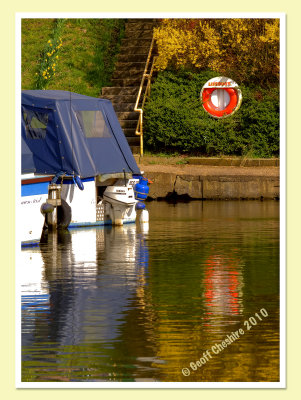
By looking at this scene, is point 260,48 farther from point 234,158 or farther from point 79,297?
point 79,297

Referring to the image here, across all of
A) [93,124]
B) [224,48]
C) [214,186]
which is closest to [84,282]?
[93,124]

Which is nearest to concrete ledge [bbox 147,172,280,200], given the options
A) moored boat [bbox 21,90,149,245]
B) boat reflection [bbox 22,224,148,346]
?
moored boat [bbox 21,90,149,245]

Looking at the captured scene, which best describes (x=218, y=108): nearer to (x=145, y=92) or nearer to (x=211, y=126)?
Answer: (x=211, y=126)

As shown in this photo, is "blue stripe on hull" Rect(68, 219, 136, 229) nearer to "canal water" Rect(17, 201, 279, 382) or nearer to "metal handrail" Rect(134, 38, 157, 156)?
"canal water" Rect(17, 201, 279, 382)

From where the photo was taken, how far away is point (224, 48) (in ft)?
130

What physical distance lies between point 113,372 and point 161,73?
29.7 m

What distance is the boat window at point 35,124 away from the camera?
1022 inches

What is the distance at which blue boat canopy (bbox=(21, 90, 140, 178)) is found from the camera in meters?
25.5

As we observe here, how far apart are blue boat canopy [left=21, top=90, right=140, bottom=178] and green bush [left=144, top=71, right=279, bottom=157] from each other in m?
10.7

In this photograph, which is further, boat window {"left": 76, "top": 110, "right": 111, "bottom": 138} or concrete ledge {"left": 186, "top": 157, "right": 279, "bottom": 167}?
concrete ledge {"left": 186, "top": 157, "right": 279, "bottom": 167}

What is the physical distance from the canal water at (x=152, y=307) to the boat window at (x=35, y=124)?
2791mm

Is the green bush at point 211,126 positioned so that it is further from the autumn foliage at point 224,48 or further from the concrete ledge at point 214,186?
the concrete ledge at point 214,186

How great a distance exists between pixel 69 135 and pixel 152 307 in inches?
459

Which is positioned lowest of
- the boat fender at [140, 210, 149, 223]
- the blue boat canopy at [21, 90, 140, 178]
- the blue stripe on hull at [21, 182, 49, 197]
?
the boat fender at [140, 210, 149, 223]
